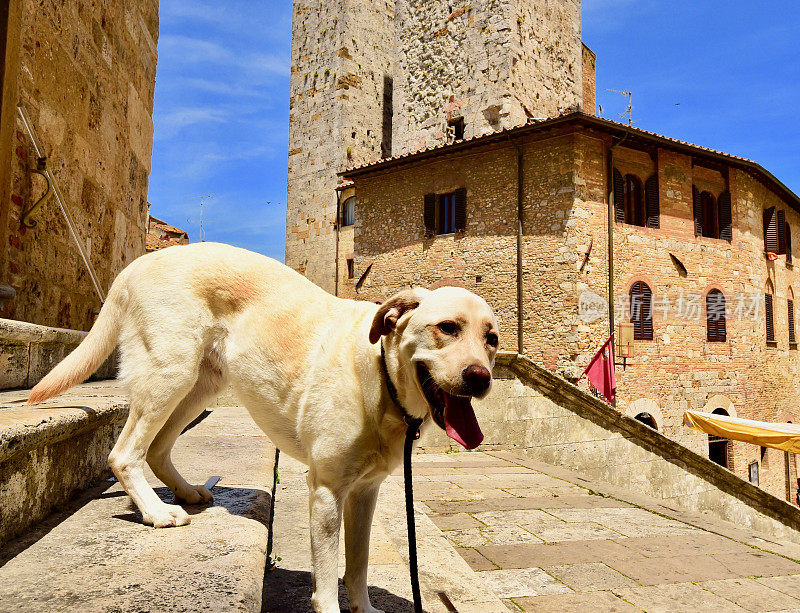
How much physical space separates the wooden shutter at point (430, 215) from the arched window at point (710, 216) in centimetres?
875

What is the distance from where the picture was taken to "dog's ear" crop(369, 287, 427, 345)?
193 cm

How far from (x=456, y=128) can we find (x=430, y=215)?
4.81 metres

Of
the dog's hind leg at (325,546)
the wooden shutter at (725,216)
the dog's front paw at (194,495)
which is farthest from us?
the wooden shutter at (725,216)

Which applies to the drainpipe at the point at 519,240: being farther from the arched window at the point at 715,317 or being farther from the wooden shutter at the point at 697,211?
the arched window at the point at 715,317

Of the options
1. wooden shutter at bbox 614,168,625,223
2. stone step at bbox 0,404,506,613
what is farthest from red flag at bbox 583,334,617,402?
stone step at bbox 0,404,506,613

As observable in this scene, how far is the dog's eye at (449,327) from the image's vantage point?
1842 mm

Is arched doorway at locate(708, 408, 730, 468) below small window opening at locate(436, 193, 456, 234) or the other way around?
below

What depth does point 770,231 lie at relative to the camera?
63.7 feet

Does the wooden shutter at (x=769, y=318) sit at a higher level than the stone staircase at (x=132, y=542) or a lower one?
higher

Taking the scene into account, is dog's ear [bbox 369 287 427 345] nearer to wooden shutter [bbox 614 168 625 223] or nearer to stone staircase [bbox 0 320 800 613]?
stone staircase [bbox 0 320 800 613]

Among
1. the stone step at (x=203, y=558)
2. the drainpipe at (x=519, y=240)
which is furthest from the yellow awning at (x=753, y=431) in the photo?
the stone step at (x=203, y=558)

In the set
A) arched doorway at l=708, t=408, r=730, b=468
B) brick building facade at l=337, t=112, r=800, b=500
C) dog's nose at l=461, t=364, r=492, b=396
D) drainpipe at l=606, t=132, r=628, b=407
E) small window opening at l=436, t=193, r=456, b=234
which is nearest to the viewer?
dog's nose at l=461, t=364, r=492, b=396

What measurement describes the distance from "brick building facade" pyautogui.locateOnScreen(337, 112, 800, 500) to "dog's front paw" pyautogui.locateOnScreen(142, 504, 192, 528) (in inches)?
495

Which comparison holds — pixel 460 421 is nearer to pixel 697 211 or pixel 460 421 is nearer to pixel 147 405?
pixel 147 405
